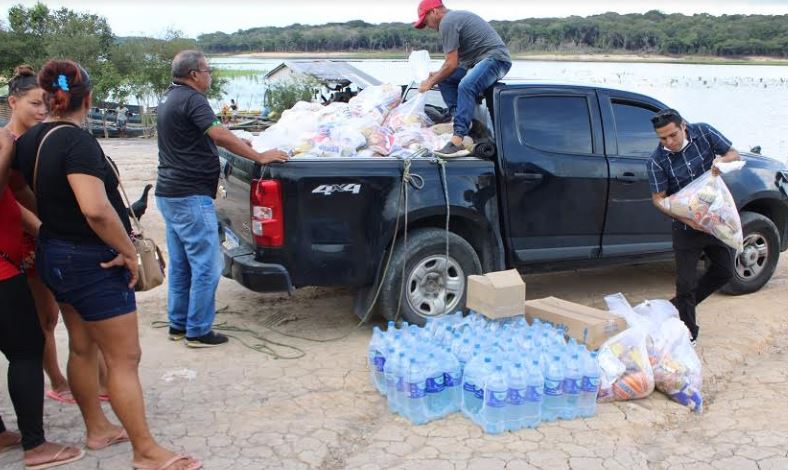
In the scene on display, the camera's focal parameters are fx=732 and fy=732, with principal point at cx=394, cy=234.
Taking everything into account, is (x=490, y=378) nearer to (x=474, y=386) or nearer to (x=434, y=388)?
(x=474, y=386)

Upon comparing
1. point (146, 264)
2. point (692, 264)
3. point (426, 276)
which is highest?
point (146, 264)

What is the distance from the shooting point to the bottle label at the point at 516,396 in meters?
3.96

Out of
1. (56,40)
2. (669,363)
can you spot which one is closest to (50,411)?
(669,363)

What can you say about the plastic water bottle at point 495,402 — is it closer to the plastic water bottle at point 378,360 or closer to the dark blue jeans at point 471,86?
the plastic water bottle at point 378,360

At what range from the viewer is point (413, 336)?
4512 mm

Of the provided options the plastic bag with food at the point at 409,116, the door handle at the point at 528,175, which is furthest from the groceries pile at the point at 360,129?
the door handle at the point at 528,175

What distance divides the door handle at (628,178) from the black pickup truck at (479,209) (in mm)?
10

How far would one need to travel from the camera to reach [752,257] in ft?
21.3

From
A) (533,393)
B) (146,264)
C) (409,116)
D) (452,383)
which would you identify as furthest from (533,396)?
(409,116)

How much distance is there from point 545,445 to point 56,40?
3263 centimetres

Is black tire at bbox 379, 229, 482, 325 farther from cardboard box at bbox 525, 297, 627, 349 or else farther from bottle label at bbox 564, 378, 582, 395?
bottle label at bbox 564, 378, 582, 395

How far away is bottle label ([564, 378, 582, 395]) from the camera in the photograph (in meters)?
4.09

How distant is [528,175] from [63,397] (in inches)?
138

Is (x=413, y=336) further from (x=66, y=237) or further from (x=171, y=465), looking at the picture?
(x=66, y=237)
